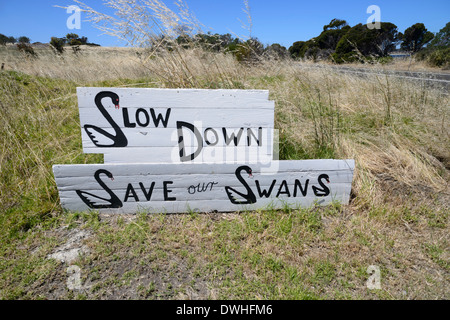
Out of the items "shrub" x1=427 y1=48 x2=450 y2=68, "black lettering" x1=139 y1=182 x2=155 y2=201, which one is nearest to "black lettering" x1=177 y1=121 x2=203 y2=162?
"black lettering" x1=139 y1=182 x2=155 y2=201

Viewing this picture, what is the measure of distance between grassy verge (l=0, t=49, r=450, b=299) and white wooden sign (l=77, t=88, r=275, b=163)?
53cm

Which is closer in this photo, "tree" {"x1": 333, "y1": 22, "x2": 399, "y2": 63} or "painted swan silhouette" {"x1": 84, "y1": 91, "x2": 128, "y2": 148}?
"painted swan silhouette" {"x1": 84, "y1": 91, "x2": 128, "y2": 148}

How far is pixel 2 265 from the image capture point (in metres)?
1.58

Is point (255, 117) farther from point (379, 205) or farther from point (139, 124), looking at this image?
point (379, 205)

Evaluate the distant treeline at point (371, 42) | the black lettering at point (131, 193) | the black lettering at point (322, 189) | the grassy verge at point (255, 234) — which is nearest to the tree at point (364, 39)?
the distant treeline at point (371, 42)

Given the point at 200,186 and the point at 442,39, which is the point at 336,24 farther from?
the point at 200,186

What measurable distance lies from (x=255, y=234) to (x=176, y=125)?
1.10 metres

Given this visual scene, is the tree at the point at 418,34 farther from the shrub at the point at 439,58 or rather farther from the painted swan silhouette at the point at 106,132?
the painted swan silhouette at the point at 106,132

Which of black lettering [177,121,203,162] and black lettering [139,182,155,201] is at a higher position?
black lettering [177,121,203,162]

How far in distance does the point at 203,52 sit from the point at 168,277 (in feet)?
7.15

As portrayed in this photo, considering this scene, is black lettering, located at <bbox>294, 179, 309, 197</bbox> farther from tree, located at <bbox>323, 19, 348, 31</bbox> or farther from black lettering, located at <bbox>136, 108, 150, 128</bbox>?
tree, located at <bbox>323, 19, 348, 31</bbox>

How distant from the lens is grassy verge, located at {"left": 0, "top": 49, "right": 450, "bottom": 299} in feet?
4.86

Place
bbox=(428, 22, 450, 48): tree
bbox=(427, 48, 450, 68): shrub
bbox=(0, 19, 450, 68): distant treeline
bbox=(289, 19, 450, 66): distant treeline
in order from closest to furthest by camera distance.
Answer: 1. bbox=(0, 19, 450, 68): distant treeline
2. bbox=(427, 48, 450, 68): shrub
3. bbox=(289, 19, 450, 66): distant treeline
4. bbox=(428, 22, 450, 48): tree
